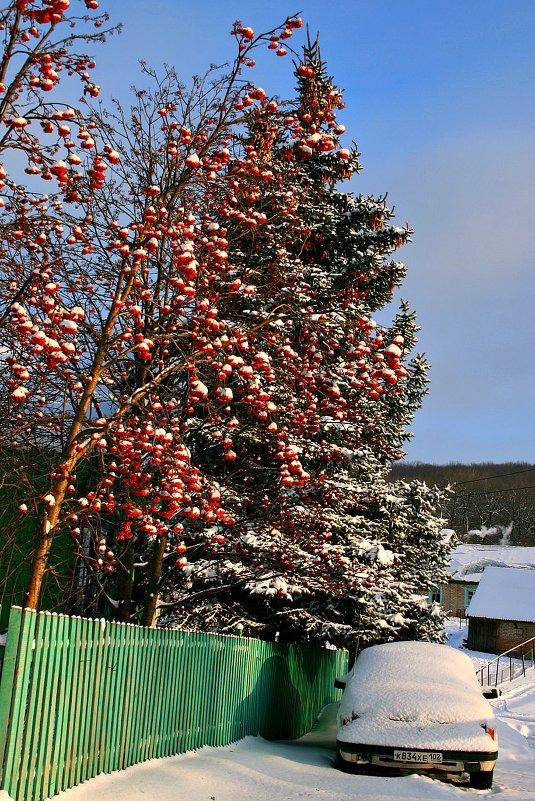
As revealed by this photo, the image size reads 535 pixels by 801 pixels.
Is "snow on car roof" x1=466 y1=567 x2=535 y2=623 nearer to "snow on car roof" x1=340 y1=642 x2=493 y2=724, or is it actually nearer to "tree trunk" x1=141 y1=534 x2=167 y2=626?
"snow on car roof" x1=340 y1=642 x2=493 y2=724

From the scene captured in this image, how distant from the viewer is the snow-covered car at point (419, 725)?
8.23 meters

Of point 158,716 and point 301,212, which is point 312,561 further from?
point 301,212

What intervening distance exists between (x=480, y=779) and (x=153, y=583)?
17.3ft

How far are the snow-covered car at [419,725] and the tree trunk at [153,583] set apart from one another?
3.34m

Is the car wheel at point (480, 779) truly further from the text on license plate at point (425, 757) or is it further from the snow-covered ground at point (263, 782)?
the text on license plate at point (425, 757)

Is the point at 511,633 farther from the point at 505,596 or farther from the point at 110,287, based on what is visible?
the point at 110,287

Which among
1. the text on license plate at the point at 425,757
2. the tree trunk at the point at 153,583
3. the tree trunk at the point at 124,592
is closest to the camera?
the text on license plate at the point at 425,757

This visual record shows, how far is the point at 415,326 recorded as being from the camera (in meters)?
18.3

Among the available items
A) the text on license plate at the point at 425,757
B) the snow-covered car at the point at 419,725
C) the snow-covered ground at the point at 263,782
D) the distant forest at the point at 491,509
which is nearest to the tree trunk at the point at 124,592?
the snow-covered ground at the point at 263,782

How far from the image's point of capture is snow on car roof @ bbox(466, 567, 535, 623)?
169 feet

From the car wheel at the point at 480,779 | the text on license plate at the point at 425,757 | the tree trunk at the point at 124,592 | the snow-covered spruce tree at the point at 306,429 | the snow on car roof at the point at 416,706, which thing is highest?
the snow-covered spruce tree at the point at 306,429

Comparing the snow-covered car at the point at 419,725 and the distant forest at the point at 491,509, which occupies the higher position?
the distant forest at the point at 491,509

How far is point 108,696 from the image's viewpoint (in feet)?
23.0

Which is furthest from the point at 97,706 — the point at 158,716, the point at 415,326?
the point at 415,326
